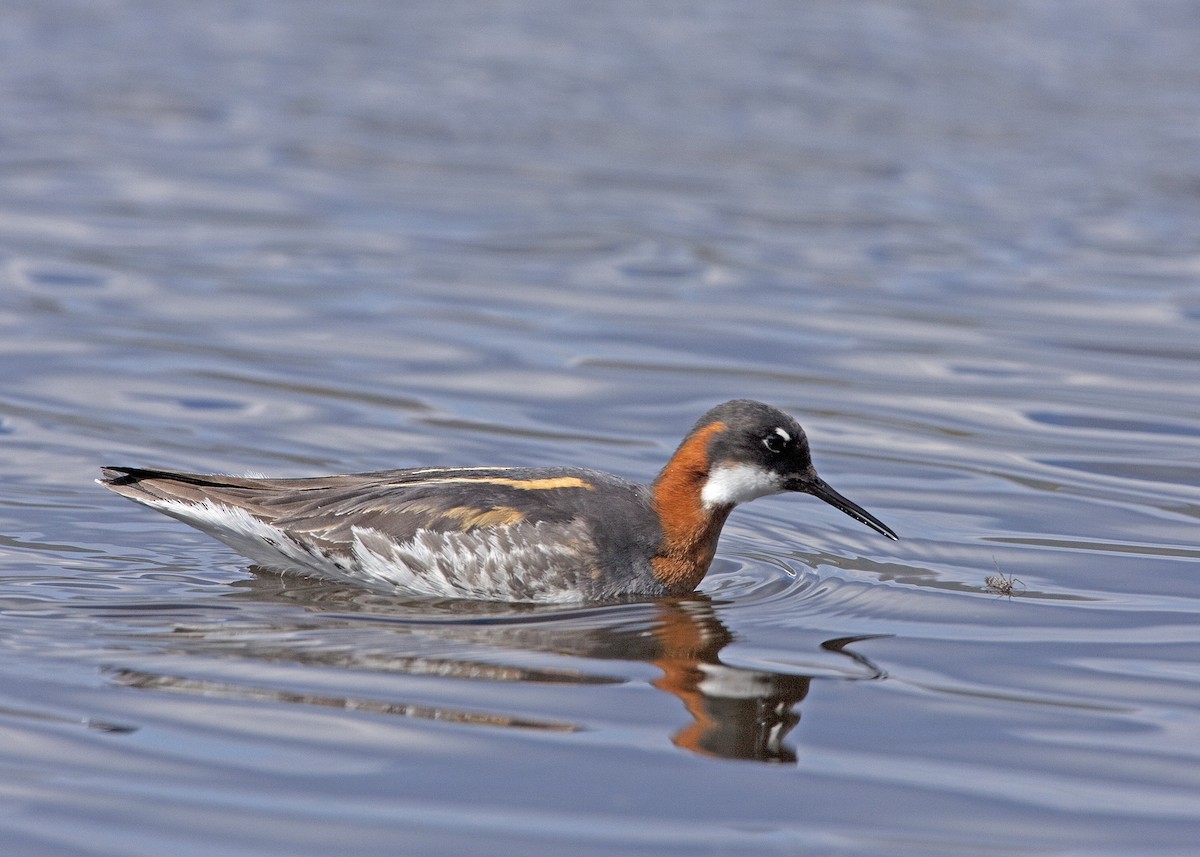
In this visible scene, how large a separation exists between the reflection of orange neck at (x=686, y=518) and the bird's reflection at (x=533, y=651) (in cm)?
18

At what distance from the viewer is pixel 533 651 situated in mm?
8414

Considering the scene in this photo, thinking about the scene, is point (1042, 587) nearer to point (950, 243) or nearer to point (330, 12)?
point (950, 243)

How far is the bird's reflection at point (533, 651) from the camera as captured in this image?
7.51 m

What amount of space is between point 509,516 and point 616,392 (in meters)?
4.19

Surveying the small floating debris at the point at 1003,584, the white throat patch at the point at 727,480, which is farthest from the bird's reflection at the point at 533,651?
the small floating debris at the point at 1003,584

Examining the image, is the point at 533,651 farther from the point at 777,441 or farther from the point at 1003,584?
the point at 1003,584

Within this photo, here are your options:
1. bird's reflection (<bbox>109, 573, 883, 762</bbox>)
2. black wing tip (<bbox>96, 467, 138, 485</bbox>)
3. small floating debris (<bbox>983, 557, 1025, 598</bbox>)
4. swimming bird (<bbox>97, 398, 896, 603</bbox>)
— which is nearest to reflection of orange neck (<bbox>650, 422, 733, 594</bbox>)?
swimming bird (<bbox>97, 398, 896, 603</bbox>)

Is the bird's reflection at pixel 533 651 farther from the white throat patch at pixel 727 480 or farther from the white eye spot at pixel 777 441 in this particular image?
the white eye spot at pixel 777 441

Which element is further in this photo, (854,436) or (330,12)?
(330,12)

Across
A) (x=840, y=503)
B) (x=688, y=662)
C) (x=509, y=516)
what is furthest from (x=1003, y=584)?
(x=509, y=516)

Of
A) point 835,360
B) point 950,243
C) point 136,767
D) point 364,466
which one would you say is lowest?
point 136,767

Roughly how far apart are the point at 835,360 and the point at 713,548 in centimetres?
478

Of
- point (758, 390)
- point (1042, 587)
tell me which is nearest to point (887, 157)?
point (758, 390)

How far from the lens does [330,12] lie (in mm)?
28250
